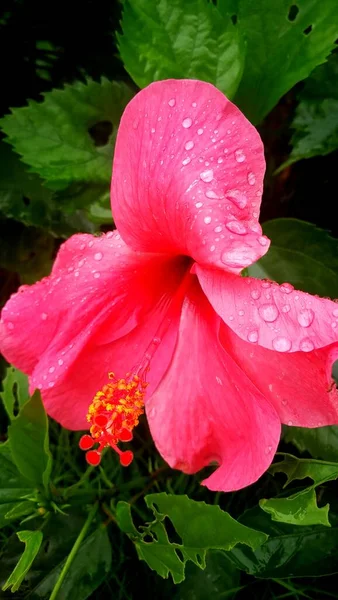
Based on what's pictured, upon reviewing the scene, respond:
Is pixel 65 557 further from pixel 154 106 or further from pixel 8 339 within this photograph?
pixel 154 106

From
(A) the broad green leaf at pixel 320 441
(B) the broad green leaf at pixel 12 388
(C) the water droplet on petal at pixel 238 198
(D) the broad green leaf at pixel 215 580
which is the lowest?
(D) the broad green leaf at pixel 215 580

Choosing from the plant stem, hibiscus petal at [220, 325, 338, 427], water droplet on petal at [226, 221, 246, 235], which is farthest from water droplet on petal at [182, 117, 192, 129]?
the plant stem

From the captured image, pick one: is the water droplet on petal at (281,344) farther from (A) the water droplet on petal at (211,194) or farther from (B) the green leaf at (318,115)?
(B) the green leaf at (318,115)

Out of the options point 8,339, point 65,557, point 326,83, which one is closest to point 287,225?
point 326,83

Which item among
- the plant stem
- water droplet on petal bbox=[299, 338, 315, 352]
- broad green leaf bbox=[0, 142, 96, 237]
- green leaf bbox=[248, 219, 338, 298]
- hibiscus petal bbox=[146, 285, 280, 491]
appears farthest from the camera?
broad green leaf bbox=[0, 142, 96, 237]

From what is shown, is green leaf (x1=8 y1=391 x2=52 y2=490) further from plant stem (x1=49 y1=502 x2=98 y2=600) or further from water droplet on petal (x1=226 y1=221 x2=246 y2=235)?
water droplet on petal (x1=226 y1=221 x2=246 y2=235)

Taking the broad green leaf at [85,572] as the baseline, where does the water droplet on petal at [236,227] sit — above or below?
above

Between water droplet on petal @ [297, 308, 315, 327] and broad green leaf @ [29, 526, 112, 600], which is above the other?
water droplet on petal @ [297, 308, 315, 327]

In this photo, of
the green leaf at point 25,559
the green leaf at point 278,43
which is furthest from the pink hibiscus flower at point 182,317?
the green leaf at point 278,43
